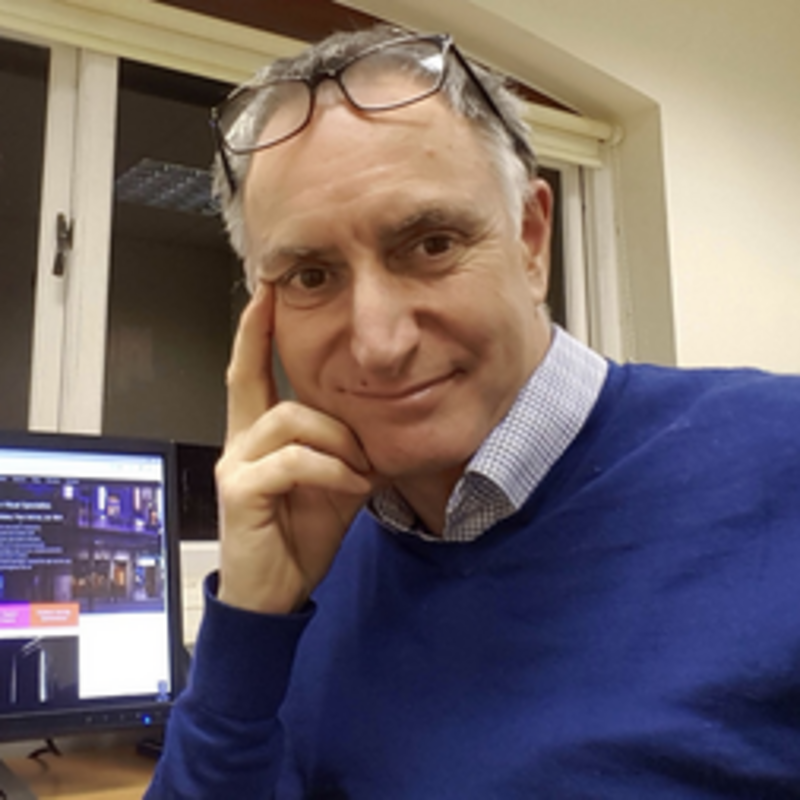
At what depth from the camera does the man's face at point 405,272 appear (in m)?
0.83

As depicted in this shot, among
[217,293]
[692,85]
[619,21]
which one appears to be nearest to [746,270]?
[692,85]

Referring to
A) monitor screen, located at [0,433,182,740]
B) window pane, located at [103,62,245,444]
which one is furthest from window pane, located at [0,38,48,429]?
monitor screen, located at [0,433,182,740]

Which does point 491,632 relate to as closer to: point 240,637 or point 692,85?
point 240,637

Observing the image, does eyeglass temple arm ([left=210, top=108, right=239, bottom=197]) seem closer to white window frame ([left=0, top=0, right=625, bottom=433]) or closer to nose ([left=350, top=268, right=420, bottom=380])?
nose ([left=350, top=268, right=420, bottom=380])

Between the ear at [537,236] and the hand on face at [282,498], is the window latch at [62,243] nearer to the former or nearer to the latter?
the hand on face at [282,498]

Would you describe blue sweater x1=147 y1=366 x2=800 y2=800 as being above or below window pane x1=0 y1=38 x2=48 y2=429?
below

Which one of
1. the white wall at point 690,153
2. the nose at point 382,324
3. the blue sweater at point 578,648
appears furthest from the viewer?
the white wall at point 690,153

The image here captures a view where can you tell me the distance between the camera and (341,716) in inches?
35.3

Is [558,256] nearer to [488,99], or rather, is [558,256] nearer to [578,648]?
[488,99]

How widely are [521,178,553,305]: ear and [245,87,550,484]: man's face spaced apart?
0.06m

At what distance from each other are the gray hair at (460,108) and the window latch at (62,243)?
971 mm

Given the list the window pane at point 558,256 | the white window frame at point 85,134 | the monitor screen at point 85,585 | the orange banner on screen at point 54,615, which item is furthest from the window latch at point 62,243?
the window pane at point 558,256

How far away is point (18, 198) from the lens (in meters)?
1.94

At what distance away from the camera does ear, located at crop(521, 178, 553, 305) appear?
950 mm
